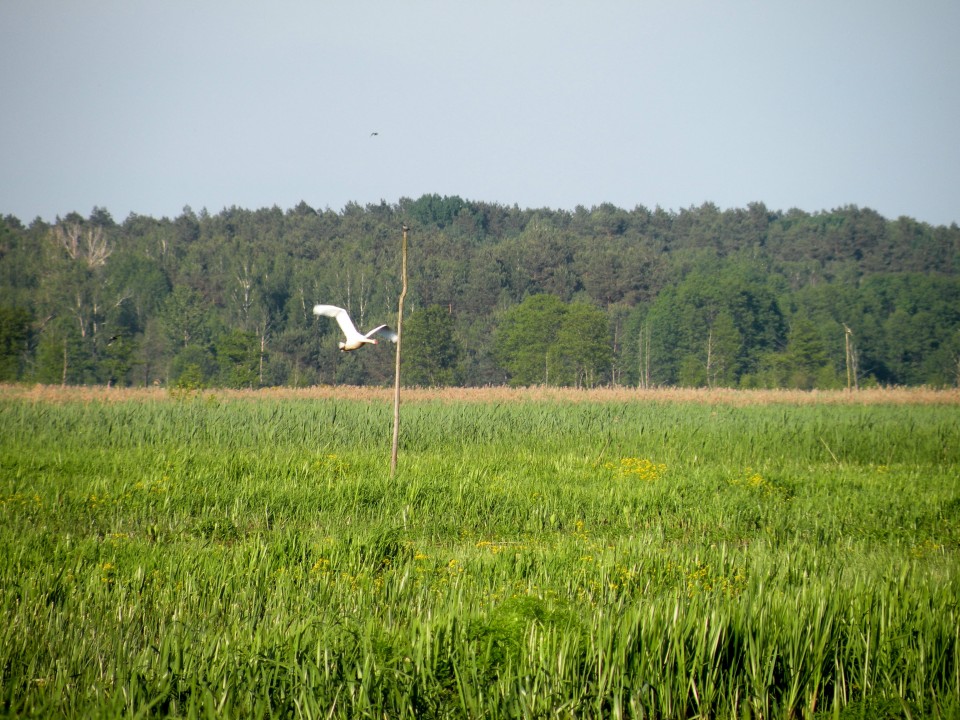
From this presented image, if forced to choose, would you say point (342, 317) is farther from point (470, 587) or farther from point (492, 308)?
point (492, 308)

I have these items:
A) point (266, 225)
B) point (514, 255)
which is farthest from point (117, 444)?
point (266, 225)

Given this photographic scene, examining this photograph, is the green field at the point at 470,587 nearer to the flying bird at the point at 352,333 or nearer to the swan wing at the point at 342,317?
the flying bird at the point at 352,333

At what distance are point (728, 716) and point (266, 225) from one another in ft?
358

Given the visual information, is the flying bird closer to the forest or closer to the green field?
the green field

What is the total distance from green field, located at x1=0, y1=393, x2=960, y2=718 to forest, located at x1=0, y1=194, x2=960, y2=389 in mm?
39356

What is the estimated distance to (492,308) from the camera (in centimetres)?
7844

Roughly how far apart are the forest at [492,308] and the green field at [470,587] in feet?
129

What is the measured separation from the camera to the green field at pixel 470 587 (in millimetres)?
4387

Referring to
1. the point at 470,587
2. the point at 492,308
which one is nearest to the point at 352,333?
the point at 470,587

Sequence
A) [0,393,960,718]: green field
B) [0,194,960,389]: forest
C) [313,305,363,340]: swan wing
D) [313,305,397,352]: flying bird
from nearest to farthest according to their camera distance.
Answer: [0,393,960,718]: green field
[313,305,397,352]: flying bird
[313,305,363,340]: swan wing
[0,194,960,389]: forest

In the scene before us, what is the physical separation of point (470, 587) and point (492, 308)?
7219 cm

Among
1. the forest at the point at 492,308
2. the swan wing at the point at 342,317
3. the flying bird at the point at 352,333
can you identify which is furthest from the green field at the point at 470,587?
the forest at the point at 492,308

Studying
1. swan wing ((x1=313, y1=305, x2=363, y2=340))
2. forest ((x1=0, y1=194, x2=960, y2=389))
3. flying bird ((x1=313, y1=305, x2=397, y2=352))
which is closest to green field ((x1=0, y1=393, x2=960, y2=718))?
flying bird ((x1=313, y1=305, x2=397, y2=352))

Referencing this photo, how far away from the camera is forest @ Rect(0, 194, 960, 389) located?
59.8 m
